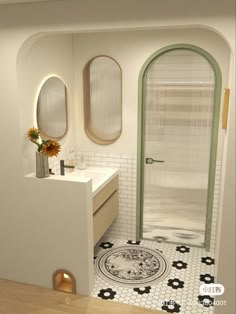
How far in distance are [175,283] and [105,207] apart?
105 cm

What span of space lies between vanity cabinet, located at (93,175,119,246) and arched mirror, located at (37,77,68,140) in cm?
83

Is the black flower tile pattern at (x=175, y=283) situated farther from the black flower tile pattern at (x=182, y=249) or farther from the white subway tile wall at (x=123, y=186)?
the white subway tile wall at (x=123, y=186)

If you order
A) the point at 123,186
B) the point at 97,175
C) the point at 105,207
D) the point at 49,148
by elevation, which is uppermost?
the point at 49,148

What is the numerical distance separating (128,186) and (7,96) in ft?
5.95

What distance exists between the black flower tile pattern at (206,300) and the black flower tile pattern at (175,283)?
0.73 feet

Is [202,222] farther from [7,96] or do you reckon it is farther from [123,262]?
[7,96]

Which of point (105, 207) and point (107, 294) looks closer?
point (107, 294)

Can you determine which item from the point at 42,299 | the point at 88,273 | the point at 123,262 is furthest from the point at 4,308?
the point at 123,262

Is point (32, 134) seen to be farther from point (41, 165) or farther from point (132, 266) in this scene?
point (132, 266)

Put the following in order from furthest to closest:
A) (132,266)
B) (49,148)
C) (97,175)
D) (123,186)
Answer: (123,186)
(97,175)
(132,266)
(49,148)

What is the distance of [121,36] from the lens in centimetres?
355

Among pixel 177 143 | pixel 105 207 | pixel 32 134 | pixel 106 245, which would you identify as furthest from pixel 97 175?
pixel 32 134

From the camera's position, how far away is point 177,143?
369 cm

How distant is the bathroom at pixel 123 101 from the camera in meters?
2.88
